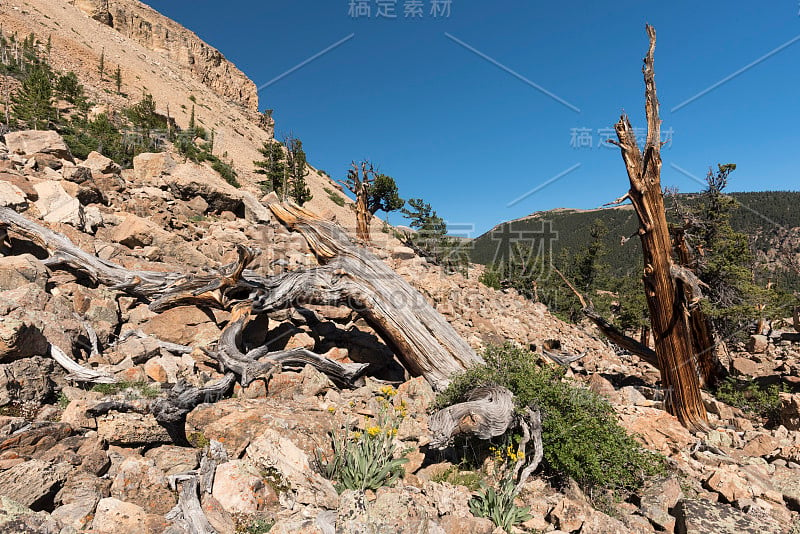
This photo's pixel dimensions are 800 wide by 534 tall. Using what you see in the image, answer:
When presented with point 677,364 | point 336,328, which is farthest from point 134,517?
point 677,364

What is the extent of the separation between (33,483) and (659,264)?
335 inches

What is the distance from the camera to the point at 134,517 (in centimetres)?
224

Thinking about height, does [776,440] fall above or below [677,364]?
below

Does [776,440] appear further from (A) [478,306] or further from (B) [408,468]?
(A) [478,306]

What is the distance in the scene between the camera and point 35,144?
972 centimetres

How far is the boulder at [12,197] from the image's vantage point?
6781 mm

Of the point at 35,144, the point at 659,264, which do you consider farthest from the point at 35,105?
the point at 659,264

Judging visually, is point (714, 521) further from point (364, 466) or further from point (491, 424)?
point (364, 466)

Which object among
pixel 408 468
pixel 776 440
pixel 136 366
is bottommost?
pixel 776 440

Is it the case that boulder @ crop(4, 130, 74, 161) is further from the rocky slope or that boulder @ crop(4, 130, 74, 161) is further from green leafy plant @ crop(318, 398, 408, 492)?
green leafy plant @ crop(318, 398, 408, 492)

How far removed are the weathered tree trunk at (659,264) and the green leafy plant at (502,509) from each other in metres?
5.50

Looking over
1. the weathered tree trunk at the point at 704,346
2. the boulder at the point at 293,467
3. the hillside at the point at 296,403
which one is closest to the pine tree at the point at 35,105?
the hillside at the point at 296,403

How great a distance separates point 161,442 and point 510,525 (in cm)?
307

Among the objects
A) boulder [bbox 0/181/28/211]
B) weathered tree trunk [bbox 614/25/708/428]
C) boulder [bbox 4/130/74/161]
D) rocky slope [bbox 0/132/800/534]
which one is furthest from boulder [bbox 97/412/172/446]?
boulder [bbox 4/130/74/161]
